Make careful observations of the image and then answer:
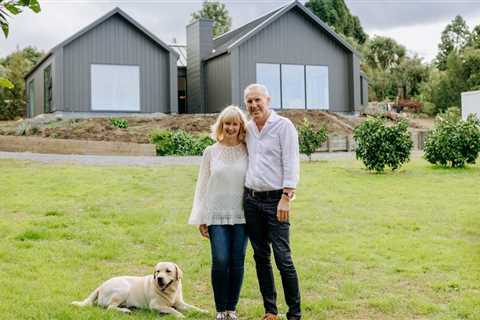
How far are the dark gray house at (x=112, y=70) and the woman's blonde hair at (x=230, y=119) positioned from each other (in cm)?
2253

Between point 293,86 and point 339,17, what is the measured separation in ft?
131

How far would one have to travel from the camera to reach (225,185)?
521cm

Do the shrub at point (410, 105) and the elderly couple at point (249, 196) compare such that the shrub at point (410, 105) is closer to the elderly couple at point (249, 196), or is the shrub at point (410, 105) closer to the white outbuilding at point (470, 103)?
the white outbuilding at point (470, 103)

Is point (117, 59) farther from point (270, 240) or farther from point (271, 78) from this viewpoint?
point (270, 240)

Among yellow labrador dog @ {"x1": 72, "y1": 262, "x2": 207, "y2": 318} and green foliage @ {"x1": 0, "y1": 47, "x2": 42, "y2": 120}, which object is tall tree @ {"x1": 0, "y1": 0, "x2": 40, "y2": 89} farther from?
green foliage @ {"x1": 0, "y1": 47, "x2": 42, "y2": 120}

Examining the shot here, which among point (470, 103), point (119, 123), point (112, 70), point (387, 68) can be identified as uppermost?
point (387, 68)

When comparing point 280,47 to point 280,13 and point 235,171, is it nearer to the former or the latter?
point 280,13

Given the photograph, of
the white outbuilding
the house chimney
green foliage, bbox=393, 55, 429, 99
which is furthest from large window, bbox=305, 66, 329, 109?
green foliage, bbox=393, 55, 429, 99

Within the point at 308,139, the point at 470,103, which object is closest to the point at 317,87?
the point at 470,103

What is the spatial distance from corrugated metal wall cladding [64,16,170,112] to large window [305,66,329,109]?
681 cm

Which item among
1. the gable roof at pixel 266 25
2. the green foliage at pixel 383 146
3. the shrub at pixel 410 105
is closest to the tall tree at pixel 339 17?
the shrub at pixel 410 105

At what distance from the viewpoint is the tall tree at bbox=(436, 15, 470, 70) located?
65812 mm

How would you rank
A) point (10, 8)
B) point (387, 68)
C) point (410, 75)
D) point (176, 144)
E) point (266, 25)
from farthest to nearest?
point (387, 68), point (410, 75), point (266, 25), point (176, 144), point (10, 8)

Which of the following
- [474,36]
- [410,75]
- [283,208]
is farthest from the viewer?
[474,36]
